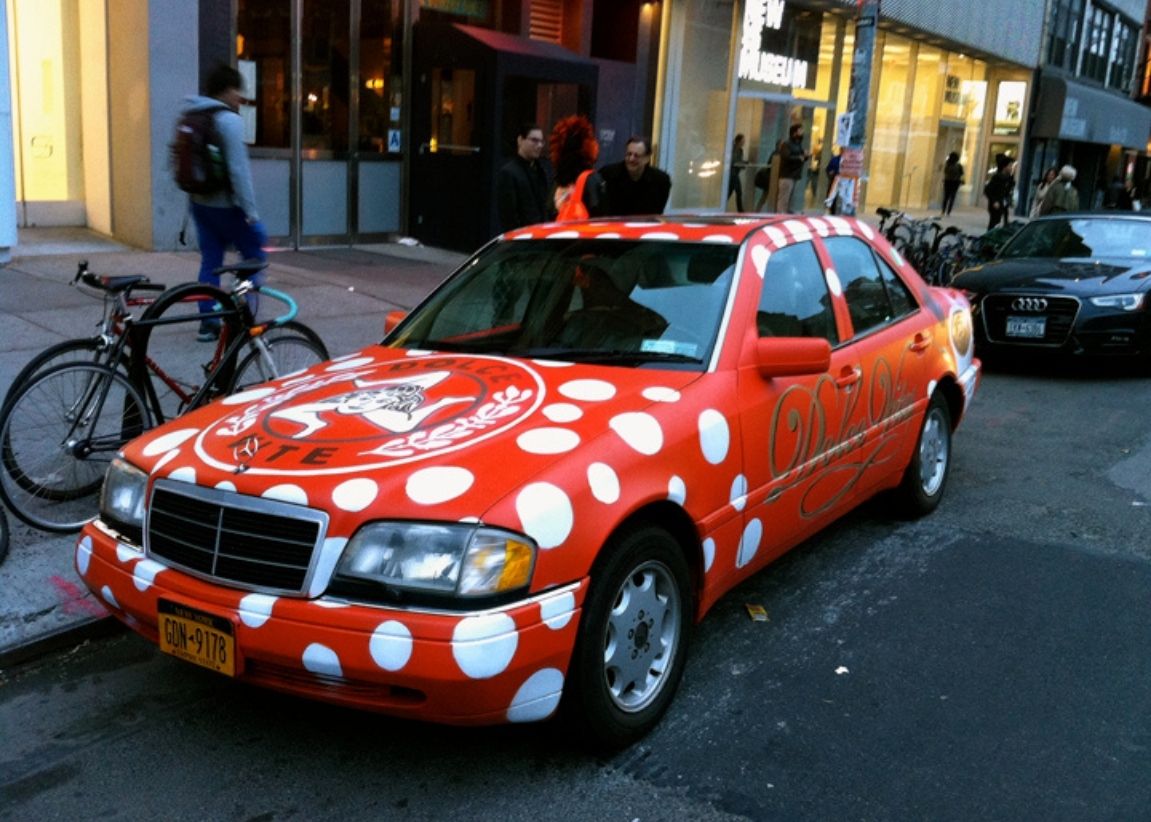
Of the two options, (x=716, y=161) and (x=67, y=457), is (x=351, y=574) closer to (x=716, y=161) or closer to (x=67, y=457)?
(x=67, y=457)

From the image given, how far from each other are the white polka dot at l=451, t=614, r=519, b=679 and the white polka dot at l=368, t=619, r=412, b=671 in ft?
0.42

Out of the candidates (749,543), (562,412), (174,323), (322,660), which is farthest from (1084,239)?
(322,660)

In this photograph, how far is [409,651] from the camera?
3012 mm

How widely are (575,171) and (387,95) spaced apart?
24.0 feet

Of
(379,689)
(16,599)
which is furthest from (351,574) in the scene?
(16,599)

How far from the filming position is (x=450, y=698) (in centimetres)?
305

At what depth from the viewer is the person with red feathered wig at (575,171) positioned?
827cm

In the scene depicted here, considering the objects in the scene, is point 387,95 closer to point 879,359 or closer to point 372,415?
point 879,359

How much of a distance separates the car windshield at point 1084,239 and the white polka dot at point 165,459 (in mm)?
9773

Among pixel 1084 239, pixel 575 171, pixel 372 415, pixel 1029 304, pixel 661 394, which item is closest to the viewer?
pixel 372 415

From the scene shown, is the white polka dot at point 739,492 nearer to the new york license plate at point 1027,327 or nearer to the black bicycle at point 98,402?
the black bicycle at point 98,402

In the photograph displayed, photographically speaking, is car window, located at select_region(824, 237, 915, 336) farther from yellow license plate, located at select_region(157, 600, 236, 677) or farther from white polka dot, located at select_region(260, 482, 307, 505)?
yellow license plate, located at select_region(157, 600, 236, 677)

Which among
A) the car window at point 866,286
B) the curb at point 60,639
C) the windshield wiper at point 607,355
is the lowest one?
the curb at point 60,639

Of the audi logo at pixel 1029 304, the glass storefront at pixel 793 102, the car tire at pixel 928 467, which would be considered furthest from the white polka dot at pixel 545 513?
the glass storefront at pixel 793 102
